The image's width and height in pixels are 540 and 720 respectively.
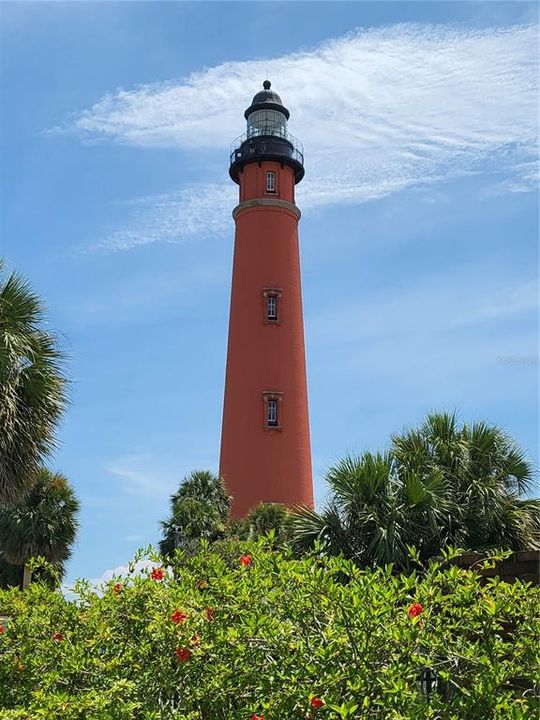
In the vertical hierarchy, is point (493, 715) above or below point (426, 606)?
below

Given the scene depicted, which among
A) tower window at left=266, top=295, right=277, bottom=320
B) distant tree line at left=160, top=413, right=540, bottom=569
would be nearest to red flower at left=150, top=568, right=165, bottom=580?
distant tree line at left=160, top=413, right=540, bottom=569

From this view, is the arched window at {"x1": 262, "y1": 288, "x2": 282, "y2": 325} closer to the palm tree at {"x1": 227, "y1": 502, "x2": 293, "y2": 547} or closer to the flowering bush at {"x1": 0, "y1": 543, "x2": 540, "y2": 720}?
the palm tree at {"x1": 227, "y1": 502, "x2": 293, "y2": 547}

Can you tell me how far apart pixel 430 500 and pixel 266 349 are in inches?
619

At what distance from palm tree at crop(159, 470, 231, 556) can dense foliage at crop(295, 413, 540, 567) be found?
9.75 m

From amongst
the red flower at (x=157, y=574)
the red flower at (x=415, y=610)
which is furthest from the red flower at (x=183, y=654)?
the red flower at (x=415, y=610)

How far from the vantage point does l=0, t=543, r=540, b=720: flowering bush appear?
499cm

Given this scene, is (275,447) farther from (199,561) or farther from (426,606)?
(426,606)

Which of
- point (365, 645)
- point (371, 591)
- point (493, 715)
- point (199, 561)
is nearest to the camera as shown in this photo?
point (493, 715)

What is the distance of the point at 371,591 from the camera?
548 centimetres

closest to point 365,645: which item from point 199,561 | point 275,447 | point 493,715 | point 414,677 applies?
point 414,677

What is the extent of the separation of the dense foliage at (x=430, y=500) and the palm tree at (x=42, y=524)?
1261 centimetres

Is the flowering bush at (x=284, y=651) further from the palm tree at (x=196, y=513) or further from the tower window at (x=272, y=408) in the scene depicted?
the tower window at (x=272, y=408)

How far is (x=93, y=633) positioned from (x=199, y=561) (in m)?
1.12

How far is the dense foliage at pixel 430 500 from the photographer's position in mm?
13000
